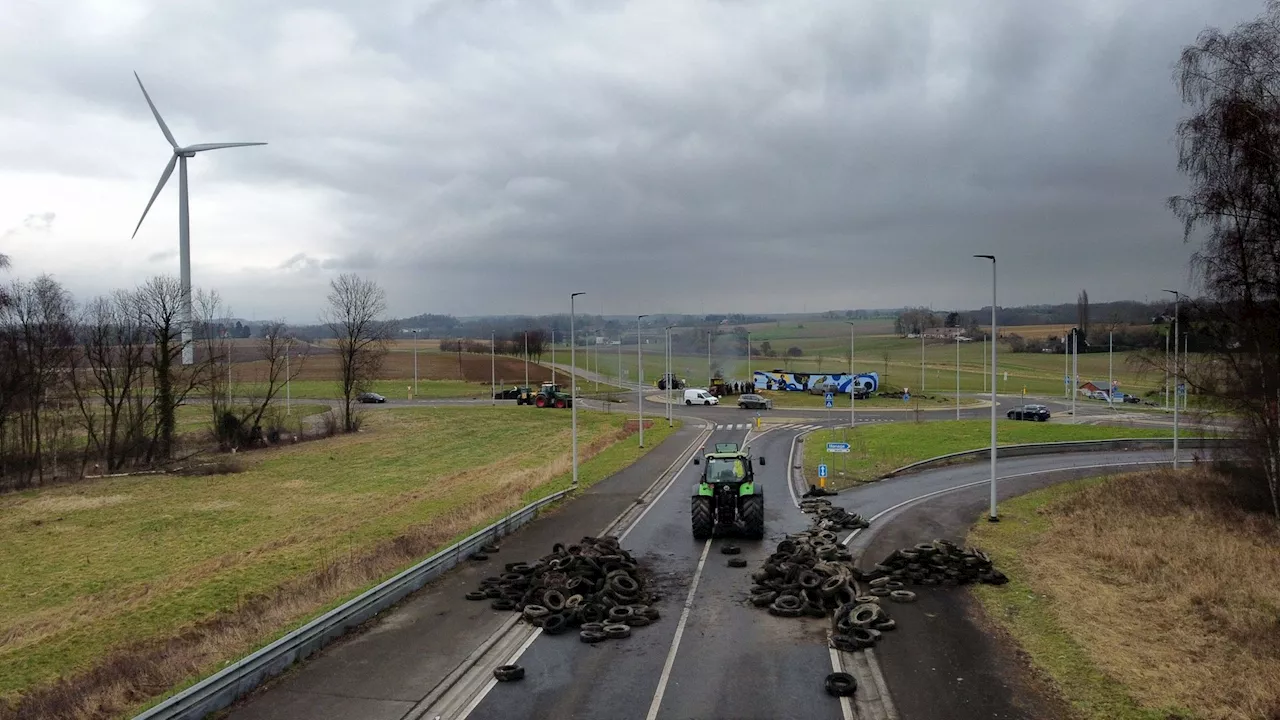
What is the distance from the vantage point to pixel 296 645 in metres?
15.6

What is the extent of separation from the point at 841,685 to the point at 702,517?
493 inches

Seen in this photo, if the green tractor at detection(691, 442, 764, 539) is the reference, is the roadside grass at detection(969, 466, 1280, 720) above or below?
below

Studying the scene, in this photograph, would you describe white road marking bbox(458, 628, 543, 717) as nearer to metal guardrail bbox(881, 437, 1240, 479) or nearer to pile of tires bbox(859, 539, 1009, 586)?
pile of tires bbox(859, 539, 1009, 586)

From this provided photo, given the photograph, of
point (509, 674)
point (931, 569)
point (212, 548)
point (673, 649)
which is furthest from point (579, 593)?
point (212, 548)

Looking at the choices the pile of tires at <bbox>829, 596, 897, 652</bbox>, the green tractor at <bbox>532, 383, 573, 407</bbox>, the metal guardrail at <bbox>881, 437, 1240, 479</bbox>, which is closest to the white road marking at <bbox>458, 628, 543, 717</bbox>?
the pile of tires at <bbox>829, 596, 897, 652</bbox>

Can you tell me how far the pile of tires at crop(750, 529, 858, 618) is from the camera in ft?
63.1

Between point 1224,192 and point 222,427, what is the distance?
64845mm

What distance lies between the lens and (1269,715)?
1280 centimetres

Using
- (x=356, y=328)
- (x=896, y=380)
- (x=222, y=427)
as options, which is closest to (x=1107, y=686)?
(x=222, y=427)

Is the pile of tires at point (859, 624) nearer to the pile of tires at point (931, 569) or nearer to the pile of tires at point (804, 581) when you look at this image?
the pile of tires at point (804, 581)

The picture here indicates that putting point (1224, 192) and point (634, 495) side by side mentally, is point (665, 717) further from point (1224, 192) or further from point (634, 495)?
point (1224, 192)

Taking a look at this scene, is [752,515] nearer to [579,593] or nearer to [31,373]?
[579,593]

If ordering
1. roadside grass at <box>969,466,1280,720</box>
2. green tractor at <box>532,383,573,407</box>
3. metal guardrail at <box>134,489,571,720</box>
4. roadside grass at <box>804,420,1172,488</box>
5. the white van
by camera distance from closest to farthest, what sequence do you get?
metal guardrail at <box>134,489,571,720</box> → roadside grass at <box>969,466,1280,720</box> → roadside grass at <box>804,420,1172,488</box> → green tractor at <box>532,383,573,407</box> → the white van

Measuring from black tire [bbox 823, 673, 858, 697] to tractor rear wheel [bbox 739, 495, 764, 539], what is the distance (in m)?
12.2
